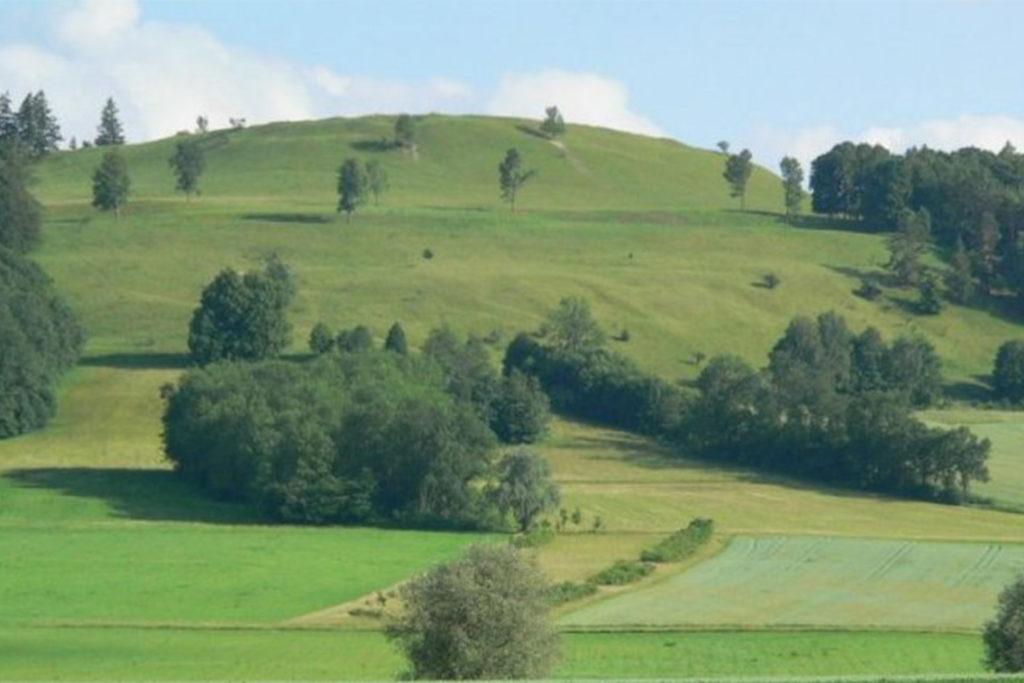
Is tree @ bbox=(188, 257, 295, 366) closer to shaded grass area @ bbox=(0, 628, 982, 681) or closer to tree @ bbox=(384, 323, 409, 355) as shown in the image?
tree @ bbox=(384, 323, 409, 355)

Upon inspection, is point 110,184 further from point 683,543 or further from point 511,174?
point 683,543

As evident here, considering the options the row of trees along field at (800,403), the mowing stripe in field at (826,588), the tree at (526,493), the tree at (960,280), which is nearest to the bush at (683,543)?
the mowing stripe in field at (826,588)

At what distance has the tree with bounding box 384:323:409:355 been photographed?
12756cm

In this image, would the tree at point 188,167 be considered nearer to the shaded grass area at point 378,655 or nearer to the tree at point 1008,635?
the shaded grass area at point 378,655

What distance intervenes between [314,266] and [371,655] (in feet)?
326

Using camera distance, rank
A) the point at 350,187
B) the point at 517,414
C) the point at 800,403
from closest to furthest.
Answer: the point at 800,403 → the point at 517,414 → the point at 350,187

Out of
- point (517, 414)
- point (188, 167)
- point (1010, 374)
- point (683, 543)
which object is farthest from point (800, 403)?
point (188, 167)

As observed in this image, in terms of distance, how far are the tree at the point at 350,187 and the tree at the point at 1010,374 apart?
54527mm

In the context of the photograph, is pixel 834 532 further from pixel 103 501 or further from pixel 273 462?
pixel 103 501

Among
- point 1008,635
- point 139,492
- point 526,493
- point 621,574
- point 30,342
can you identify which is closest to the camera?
point 1008,635

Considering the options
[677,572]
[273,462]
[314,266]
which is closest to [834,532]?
[677,572]

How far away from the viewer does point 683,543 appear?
85062mm

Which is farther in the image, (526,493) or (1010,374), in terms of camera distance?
(1010,374)

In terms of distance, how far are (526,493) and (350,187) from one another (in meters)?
79.6
